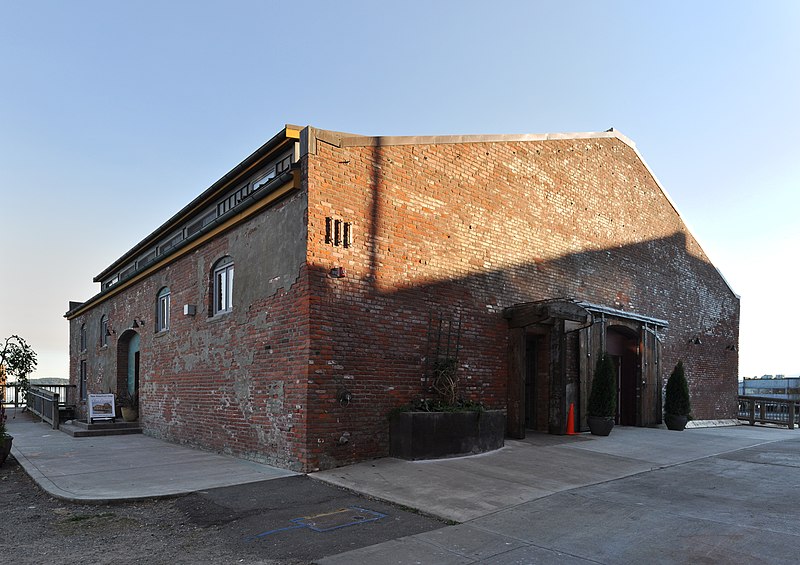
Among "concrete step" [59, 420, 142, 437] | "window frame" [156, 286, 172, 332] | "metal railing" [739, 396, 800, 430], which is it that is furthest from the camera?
"metal railing" [739, 396, 800, 430]

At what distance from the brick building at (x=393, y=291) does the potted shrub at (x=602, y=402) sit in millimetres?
430

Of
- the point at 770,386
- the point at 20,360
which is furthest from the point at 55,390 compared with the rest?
the point at 770,386

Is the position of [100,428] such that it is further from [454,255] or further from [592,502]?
[592,502]

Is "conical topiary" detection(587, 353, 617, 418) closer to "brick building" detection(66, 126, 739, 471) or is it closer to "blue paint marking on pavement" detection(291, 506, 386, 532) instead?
"brick building" detection(66, 126, 739, 471)

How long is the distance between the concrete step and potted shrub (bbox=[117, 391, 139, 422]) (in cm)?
30

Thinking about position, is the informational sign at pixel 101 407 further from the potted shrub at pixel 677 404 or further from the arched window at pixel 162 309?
the potted shrub at pixel 677 404

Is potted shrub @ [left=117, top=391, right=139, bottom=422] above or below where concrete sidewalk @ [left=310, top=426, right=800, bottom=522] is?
below

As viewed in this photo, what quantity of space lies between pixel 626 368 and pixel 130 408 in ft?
46.8

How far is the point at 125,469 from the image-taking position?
978 centimetres

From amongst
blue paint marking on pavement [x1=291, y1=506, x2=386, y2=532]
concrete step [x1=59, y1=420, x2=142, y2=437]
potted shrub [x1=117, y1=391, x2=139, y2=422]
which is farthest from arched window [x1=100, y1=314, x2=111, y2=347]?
blue paint marking on pavement [x1=291, y1=506, x2=386, y2=532]

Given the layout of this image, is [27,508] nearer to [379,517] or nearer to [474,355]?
[379,517]

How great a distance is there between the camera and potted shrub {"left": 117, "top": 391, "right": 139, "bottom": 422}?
1695 centimetres

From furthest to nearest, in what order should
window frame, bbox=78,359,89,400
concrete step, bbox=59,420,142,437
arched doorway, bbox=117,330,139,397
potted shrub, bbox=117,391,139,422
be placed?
window frame, bbox=78,359,89,400, arched doorway, bbox=117,330,139,397, potted shrub, bbox=117,391,139,422, concrete step, bbox=59,420,142,437

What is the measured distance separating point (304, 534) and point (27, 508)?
163 inches
